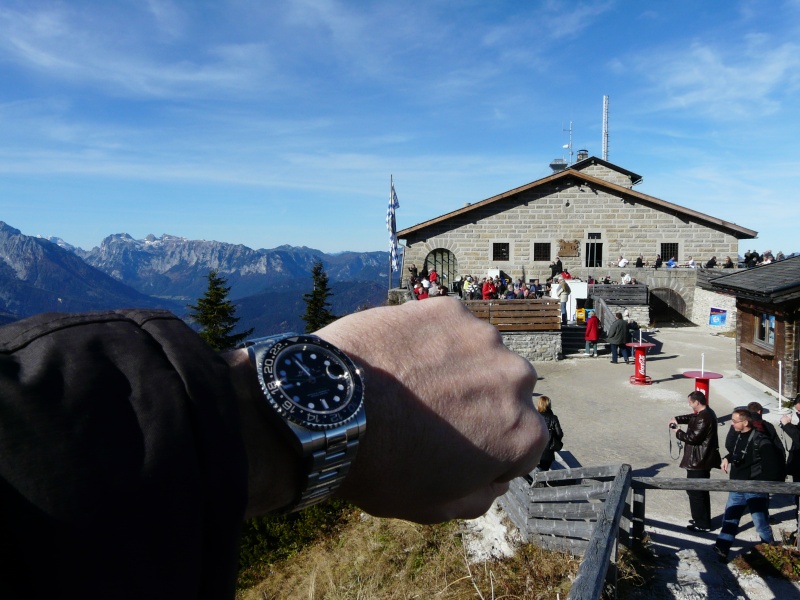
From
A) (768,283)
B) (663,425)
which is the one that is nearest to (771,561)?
(663,425)

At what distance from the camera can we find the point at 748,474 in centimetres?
746

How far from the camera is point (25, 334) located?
759mm

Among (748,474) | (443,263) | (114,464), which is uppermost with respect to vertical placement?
(443,263)

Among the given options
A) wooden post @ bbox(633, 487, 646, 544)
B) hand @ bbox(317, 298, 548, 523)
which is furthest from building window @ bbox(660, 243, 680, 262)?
hand @ bbox(317, 298, 548, 523)

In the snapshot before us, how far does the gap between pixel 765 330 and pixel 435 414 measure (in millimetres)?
16682

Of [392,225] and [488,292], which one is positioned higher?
[392,225]

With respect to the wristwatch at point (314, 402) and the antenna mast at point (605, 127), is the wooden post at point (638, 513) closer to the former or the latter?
the wristwatch at point (314, 402)

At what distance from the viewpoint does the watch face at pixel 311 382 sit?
99cm

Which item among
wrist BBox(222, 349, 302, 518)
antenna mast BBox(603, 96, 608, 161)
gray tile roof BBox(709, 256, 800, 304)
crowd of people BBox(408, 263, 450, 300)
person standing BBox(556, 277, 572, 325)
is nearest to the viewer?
wrist BBox(222, 349, 302, 518)

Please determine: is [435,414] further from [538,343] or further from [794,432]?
[538,343]

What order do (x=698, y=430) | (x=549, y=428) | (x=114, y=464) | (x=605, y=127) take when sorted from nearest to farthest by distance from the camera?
(x=114, y=464) → (x=698, y=430) → (x=549, y=428) → (x=605, y=127)

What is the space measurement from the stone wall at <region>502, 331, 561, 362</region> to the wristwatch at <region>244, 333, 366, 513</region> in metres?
18.5

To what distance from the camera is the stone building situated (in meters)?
30.4

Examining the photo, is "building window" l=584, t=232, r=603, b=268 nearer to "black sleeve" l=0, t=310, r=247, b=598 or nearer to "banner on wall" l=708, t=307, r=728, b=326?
"banner on wall" l=708, t=307, r=728, b=326
